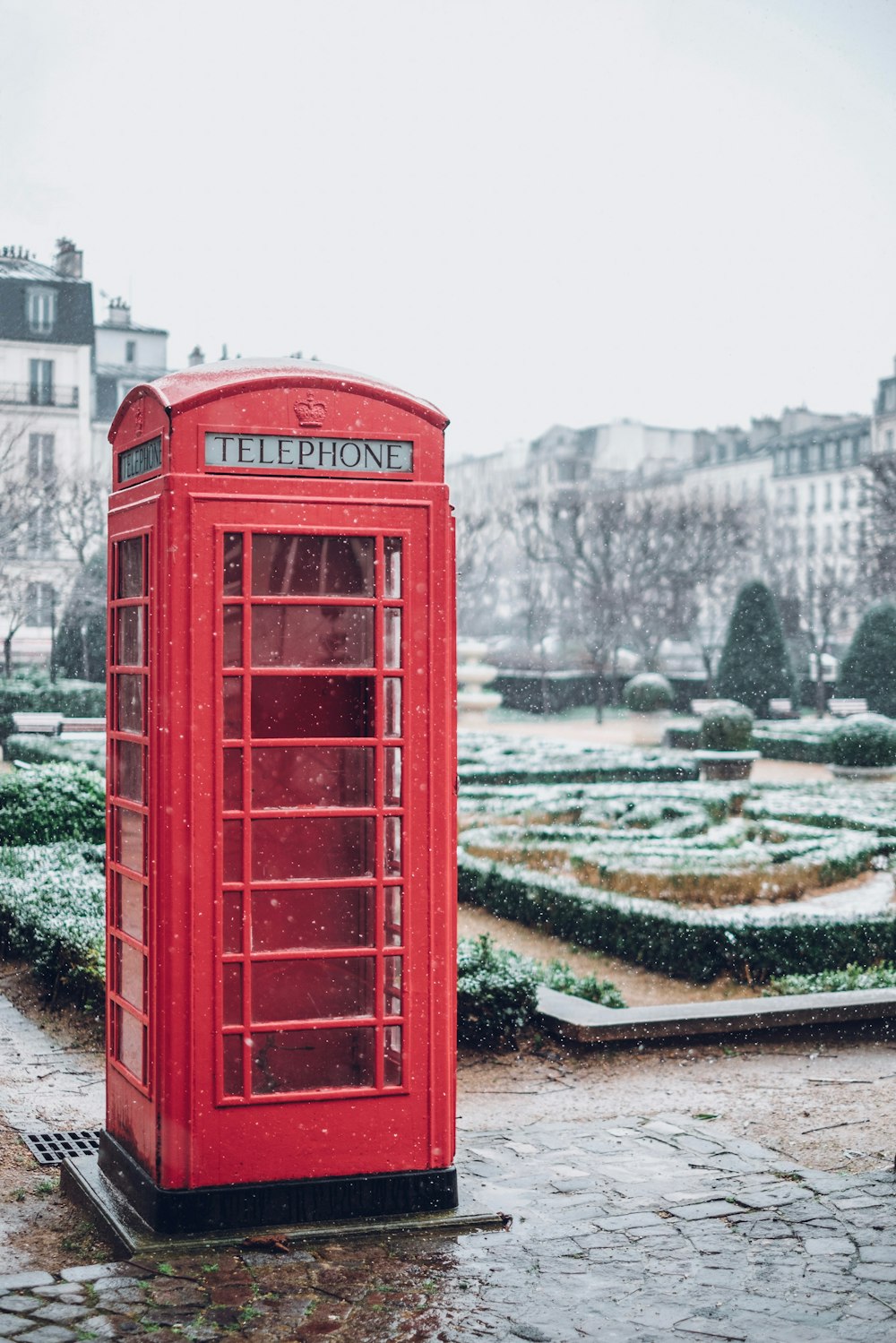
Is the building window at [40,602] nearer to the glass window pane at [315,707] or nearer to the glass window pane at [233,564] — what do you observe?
the glass window pane at [315,707]

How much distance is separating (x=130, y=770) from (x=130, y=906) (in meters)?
0.40

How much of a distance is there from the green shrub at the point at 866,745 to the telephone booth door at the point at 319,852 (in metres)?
17.6

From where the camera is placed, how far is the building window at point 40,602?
19797 mm

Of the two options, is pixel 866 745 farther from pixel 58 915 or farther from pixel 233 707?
pixel 233 707

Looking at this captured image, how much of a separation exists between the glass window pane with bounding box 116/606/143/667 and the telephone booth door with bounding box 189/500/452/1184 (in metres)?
0.33

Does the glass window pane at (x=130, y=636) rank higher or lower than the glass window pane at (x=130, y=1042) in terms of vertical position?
higher

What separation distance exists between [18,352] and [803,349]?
36.3m

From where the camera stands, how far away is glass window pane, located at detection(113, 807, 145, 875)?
4.36m

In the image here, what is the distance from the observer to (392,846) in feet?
14.2

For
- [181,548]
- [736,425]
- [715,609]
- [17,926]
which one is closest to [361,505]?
[181,548]

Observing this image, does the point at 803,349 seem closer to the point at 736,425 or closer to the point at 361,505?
the point at 736,425

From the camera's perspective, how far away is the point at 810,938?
866cm

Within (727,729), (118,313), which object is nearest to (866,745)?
(727,729)

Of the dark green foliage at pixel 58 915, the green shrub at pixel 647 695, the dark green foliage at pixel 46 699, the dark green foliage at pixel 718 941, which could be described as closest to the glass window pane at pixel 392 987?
the dark green foliage at pixel 58 915
